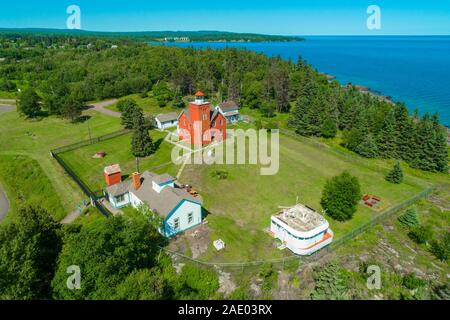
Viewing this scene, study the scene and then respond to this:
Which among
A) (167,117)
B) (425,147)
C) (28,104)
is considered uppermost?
(28,104)

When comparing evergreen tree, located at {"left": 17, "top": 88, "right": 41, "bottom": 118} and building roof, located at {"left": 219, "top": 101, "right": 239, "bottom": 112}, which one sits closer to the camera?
building roof, located at {"left": 219, "top": 101, "right": 239, "bottom": 112}

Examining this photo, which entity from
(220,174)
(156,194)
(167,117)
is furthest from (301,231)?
(167,117)

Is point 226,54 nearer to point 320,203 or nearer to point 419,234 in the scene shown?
point 320,203

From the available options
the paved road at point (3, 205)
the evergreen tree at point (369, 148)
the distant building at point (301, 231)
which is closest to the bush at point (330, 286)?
the distant building at point (301, 231)

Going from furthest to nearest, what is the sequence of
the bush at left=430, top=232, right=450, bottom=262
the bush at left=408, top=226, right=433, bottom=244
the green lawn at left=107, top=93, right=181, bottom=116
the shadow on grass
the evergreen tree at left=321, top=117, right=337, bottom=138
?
the green lawn at left=107, top=93, right=181, bottom=116, the shadow on grass, the evergreen tree at left=321, top=117, right=337, bottom=138, the bush at left=408, top=226, right=433, bottom=244, the bush at left=430, top=232, right=450, bottom=262

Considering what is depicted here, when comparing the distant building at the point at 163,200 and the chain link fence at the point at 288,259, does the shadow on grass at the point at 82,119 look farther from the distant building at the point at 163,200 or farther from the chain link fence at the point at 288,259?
the chain link fence at the point at 288,259

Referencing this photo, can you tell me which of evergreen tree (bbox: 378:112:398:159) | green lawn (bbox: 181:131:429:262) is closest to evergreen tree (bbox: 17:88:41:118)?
green lawn (bbox: 181:131:429:262)

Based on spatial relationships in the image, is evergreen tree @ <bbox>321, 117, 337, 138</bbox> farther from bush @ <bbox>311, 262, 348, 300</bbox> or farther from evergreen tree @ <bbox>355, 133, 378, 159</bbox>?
bush @ <bbox>311, 262, 348, 300</bbox>

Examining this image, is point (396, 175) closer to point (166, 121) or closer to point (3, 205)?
point (166, 121)
